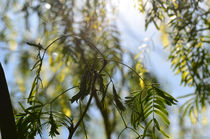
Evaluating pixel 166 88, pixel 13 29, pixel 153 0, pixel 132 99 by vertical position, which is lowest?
pixel 132 99

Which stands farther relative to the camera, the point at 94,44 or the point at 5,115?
the point at 94,44

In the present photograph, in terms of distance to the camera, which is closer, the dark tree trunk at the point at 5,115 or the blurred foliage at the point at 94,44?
the dark tree trunk at the point at 5,115

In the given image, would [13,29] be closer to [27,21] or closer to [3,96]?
[27,21]

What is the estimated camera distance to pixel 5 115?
50 cm

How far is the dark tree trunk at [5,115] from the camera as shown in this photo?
1.64 feet

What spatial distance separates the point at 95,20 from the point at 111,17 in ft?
0.77

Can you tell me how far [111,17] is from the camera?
1.54 meters

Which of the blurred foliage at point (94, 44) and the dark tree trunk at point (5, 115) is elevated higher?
the blurred foliage at point (94, 44)

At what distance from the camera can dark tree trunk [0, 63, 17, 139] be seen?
50 centimetres

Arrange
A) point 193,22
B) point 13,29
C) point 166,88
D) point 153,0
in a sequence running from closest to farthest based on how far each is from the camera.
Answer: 1. point 153,0
2. point 193,22
3. point 13,29
4. point 166,88

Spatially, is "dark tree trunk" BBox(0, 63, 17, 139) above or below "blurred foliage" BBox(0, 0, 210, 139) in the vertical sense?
below

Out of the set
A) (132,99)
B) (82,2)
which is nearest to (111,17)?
(82,2)

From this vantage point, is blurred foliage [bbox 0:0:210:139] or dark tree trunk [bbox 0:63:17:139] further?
blurred foliage [bbox 0:0:210:139]

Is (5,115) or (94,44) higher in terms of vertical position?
(94,44)
